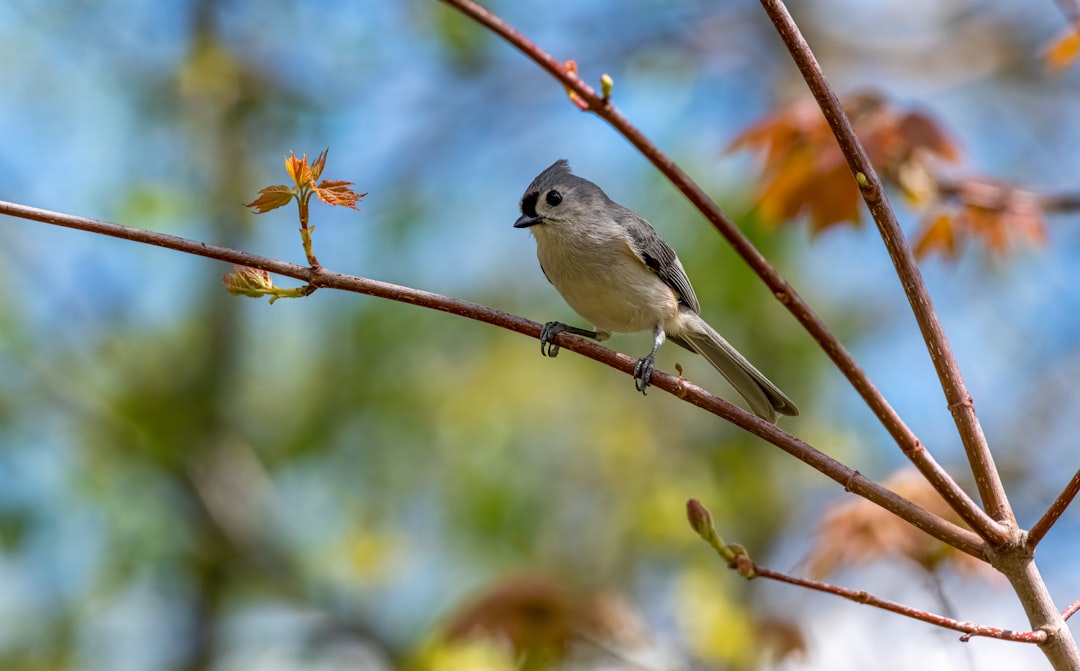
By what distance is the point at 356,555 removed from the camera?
184 inches

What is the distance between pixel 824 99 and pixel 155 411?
4773 millimetres

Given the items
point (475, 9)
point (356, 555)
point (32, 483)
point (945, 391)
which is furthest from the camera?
point (32, 483)

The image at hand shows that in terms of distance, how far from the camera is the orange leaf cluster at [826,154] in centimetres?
266

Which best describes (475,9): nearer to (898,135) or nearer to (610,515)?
(898,135)

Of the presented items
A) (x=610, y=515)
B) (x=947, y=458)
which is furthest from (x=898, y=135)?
(x=610, y=515)

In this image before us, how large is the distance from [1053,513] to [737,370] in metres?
1.47

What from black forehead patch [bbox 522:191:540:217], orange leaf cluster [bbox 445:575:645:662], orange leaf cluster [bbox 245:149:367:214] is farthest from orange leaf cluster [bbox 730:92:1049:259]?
orange leaf cluster [bbox 245:149:367:214]

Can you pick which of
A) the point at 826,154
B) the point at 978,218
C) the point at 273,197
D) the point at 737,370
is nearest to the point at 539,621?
the point at 737,370

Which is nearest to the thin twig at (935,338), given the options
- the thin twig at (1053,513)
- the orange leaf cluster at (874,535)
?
the thin twig at (1053,513)

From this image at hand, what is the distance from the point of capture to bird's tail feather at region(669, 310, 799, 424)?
2.49 meters

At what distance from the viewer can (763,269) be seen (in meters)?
1.15

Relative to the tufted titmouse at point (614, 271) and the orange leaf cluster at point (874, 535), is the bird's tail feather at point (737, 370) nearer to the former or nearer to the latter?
the tufted titmouse at point (614, 271)

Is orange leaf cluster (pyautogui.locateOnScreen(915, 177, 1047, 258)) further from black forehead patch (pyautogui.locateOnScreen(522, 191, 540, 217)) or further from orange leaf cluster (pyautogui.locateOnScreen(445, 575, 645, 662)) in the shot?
orange leaf cluster (pyautogui.locateOnScreen(445, 575, 645, 662))

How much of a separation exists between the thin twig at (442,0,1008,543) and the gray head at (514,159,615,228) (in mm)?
1636
